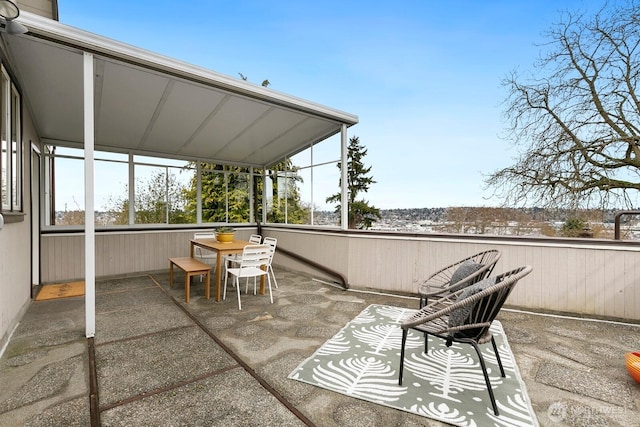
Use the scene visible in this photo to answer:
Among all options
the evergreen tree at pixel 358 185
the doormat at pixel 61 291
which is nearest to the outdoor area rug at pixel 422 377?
the doormat at pixel 61 291

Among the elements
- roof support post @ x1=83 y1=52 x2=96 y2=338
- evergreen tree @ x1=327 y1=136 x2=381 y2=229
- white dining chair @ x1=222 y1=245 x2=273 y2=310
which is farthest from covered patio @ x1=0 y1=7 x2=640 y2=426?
evergreen tree @ x1=327 y1=136 x2=381 y2=229

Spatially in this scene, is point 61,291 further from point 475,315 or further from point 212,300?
point 475,315

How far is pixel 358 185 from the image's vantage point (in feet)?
58.7

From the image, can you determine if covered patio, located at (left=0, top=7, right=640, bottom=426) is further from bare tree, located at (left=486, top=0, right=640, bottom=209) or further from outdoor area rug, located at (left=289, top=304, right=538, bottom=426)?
bare tree, located at (left=486, top=0, right=640, bottom=209)

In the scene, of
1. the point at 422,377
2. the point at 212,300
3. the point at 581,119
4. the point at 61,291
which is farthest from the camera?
the point at 581,119

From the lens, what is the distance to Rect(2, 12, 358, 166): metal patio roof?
9.51ft

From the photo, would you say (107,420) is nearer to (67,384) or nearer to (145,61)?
(67,384)

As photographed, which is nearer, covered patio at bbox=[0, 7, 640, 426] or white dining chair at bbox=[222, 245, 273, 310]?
covered patio at bbox=[0, 7, 640, 426]

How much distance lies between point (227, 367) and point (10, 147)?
10.1 ft

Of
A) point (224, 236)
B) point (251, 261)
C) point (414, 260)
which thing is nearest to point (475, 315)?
point (414, 260)

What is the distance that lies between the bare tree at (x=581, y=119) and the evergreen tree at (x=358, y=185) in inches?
345

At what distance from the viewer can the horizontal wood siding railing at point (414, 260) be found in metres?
3.44

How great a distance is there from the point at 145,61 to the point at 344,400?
3715 mm

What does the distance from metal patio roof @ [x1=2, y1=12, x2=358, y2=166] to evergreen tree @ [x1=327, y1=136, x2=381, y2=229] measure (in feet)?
30.4
